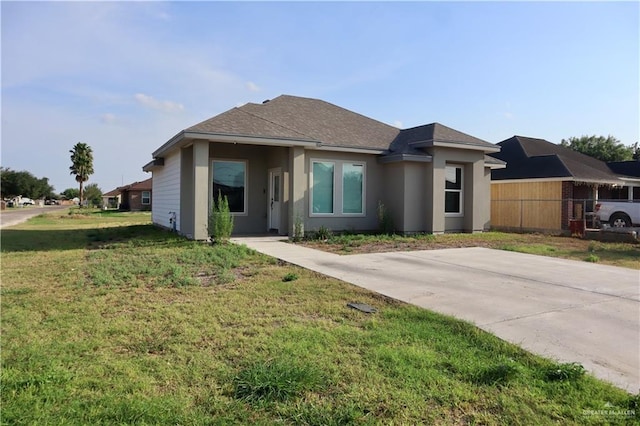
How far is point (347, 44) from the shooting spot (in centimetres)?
1290

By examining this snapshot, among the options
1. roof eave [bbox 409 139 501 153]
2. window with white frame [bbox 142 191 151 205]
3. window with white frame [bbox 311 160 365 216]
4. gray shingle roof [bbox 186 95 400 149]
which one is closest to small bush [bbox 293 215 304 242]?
window with white frame [bbox 311 160 365 216]

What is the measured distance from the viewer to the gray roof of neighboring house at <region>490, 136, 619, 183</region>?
1997 cm

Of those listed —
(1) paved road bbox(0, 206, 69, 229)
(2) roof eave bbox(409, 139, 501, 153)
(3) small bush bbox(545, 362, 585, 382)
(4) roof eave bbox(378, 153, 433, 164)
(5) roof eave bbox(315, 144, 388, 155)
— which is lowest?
(3) small bush bbox(545, 362, 585, 382)

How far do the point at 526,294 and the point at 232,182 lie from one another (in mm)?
10625

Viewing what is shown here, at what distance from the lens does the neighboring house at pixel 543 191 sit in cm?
1931

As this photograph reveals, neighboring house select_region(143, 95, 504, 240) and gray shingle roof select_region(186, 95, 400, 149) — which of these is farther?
neighboring house select_region(143, 95, 504, 240)

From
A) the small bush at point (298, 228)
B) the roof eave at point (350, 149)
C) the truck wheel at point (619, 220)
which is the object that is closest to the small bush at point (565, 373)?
the small bush at point (298, 228)

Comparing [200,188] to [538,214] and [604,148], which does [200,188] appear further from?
[604,148]

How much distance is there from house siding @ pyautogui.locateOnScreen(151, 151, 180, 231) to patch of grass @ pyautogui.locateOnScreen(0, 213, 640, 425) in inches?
348

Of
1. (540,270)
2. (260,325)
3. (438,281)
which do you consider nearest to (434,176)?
(540,270)

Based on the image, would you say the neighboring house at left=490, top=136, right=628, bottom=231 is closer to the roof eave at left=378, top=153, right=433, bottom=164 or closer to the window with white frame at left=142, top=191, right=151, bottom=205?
the roof eave at left=378, top=153, right=433, bottom=164

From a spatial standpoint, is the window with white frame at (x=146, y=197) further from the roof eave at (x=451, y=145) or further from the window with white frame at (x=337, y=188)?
the roof eave at (x=451, y=145)

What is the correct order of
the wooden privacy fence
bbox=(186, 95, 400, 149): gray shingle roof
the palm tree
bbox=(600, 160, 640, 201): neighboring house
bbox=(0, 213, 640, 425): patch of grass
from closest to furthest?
bbox=(0, 213, 640, 425): patch of grass → bbox=(186, 95, 400, 149): gray shingle roof → the wooden privacy fence → bbox=(600, 160, 640, 201): neighboring house → the palm tree

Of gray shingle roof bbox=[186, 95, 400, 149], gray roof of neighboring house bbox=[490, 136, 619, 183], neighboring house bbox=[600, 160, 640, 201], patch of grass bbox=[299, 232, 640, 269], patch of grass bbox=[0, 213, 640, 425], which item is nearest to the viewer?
patch of grass bbox=[0, 213, 640, 425]
